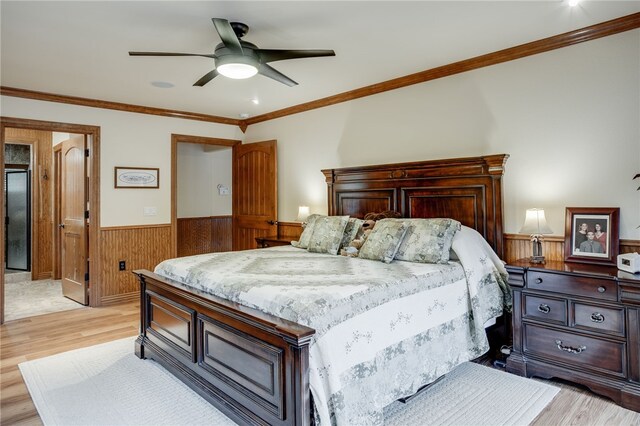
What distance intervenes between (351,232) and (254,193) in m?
2.52

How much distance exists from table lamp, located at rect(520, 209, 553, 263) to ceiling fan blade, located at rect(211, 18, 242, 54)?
2.50 meters

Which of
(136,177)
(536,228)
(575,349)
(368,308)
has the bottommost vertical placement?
(575,349)

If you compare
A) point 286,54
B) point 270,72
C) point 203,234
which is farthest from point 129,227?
point 286,54

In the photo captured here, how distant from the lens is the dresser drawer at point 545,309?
271 centimetres

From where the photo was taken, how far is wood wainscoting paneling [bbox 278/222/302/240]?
538 cm

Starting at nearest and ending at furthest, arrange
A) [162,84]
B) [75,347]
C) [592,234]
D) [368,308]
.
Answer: [368,308], [592,234], [75,347], [162,84]

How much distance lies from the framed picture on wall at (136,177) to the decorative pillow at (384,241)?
3.42 metres

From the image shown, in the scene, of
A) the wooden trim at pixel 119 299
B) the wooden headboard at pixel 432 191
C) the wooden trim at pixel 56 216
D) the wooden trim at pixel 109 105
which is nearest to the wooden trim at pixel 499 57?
the wooden headboard at pixel 432 191

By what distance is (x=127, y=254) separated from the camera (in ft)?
17.1

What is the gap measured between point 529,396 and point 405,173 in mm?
2258

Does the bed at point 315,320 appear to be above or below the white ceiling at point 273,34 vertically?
below

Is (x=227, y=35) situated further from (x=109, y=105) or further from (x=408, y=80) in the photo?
(x=109, y=105)

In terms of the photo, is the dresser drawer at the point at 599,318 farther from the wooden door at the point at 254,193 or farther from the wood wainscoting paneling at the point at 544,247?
the wooden door at the point at 254,193

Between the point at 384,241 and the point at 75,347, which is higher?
the point at 384,241
